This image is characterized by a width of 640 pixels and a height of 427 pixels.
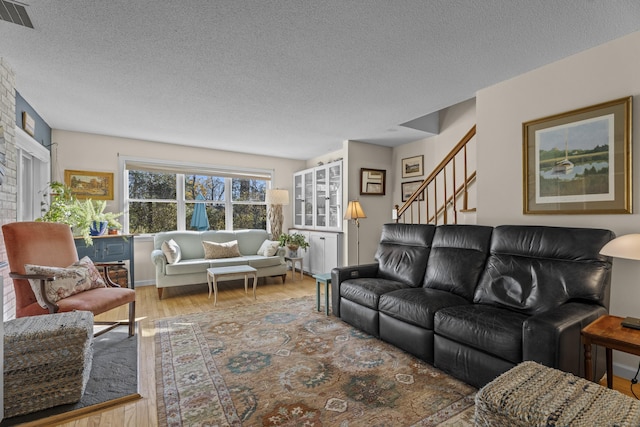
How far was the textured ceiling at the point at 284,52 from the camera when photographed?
1829 millimetres

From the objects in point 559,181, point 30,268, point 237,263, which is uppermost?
point 559,181

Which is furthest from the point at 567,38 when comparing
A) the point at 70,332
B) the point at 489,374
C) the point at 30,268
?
the point at 30,268

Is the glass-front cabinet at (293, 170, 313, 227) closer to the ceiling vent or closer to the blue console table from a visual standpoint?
the blue console table

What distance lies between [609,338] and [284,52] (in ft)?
8.75

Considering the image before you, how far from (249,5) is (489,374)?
2.65 m

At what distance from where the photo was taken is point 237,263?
15.3 feet

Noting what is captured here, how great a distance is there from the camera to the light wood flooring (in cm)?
170

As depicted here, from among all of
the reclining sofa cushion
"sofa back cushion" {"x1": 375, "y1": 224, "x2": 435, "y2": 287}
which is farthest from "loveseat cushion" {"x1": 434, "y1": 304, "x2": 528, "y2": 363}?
"sofa back cushion" {"x1": 375, "y1": 224, "x2": 435, "y2": 287}

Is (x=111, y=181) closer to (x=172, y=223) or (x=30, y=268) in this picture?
(x=172, y=223)

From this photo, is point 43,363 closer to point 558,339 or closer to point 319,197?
point 558,339

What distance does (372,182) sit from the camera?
16.7 feet

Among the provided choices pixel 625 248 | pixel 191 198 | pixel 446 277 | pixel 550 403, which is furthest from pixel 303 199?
pixel 550 403

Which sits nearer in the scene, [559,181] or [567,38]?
[567,38]

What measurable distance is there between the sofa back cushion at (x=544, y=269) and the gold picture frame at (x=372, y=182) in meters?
2.64
